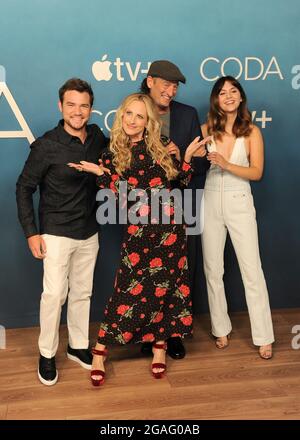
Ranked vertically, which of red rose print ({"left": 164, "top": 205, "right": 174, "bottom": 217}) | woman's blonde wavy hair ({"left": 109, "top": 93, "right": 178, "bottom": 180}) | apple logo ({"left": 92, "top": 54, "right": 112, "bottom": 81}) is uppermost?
apple logo ({"left": 92, "top": 54, "right": 112, "bottom": 81})

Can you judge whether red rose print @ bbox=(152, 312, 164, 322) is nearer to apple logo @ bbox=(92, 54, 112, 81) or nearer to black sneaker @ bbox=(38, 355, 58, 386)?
black sneaker @ bbox=(38, 355, 58, 386)

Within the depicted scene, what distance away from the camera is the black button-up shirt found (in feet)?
8.73

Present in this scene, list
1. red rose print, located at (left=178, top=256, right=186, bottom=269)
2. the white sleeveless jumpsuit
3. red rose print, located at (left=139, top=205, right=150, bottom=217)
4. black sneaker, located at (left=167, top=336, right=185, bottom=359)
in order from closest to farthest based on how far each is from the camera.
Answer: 1. red rose print, located at (left=139, top=205, right=150, bottom=217)
2. red rose print, located at (left=178, top=256, right=186, bottom=269)
3. the white sleeveless jumpsuit
4. black sneaker, located at (left=167, top=336, right=185, bottom=359)

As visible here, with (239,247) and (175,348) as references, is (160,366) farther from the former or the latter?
(239,247)

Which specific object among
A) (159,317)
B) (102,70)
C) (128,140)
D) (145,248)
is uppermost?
(102,70)

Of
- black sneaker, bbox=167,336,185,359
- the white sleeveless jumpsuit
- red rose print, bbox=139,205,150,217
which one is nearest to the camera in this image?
red rose print, bbox=139,205,150,217

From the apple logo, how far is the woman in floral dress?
0.62m

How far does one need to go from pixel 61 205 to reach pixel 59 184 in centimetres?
10

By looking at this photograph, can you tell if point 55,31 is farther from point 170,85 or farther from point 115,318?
point 115,318

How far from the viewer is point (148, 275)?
281 centimetres

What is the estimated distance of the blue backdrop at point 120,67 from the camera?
3.09 metres

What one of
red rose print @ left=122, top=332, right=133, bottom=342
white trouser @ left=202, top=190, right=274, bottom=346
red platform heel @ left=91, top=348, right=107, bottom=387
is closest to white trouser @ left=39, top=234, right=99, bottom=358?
red platform heel @ left=91, top=348, right=107, bottom=387

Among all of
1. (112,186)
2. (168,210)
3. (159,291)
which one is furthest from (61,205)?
(159,291)

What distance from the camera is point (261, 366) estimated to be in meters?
2.97
